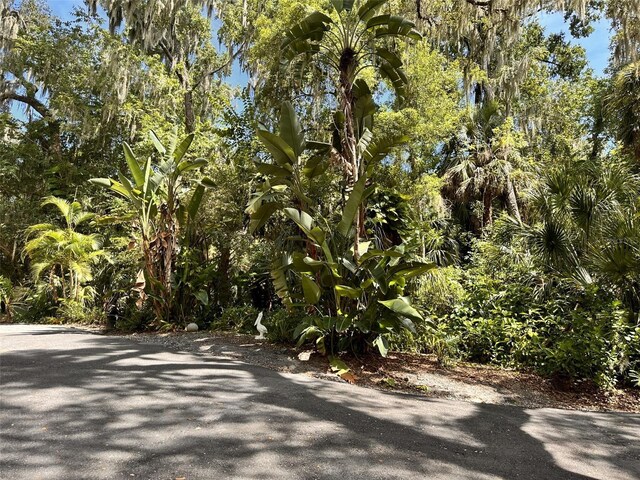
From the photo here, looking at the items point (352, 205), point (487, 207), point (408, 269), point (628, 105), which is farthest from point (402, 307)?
point (487, 207)

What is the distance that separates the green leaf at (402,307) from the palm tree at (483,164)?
35.7ft

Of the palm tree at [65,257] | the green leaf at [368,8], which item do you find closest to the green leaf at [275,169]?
the green leaf at [368,8]

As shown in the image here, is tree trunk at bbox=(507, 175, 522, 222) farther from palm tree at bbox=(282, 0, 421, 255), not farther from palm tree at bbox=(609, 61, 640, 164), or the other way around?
palm tree at bbox=(282, 0, 421, 255)

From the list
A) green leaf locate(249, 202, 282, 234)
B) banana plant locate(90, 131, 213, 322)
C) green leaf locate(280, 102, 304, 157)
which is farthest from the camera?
banana plant locate(90, 131, 213, 322)

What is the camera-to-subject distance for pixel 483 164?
16438 millimetres

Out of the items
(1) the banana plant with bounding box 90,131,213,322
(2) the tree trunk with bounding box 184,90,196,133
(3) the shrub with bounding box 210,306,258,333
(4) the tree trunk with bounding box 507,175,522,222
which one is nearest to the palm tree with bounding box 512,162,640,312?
(3) the shrub with bounding box 210,306,258,333

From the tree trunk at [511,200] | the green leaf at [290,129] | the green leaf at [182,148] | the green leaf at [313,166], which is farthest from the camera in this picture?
the tree trunk at [511,200]

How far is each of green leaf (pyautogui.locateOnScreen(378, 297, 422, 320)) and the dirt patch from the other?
36.4 inches

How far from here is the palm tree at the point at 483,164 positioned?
1591 cm

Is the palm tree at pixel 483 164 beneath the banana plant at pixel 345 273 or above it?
above

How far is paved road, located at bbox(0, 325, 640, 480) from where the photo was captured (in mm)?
2629

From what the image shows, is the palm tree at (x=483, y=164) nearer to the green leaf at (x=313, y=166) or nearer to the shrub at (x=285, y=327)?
the green leaf at (x=313, y=166)

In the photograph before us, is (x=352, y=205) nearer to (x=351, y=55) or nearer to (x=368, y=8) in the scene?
(x=351, y=55)

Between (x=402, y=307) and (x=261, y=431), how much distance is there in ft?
10.3
